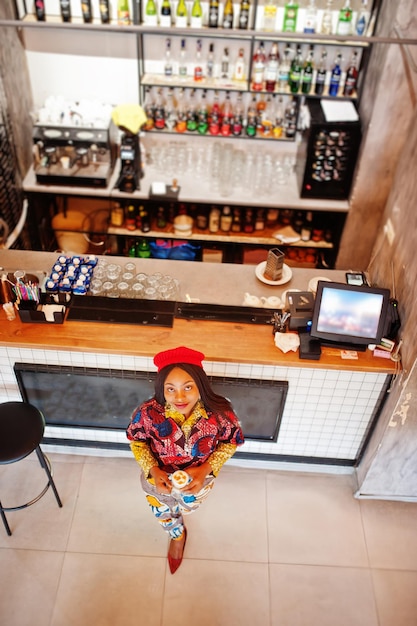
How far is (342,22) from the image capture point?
439 cm

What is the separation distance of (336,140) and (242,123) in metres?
0.93

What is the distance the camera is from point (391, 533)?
3.28 m

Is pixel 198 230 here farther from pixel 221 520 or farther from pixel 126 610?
pixel 126 610

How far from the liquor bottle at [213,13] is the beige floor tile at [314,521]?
3597 mm

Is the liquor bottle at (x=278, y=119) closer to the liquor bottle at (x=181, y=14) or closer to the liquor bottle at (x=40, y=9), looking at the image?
the liquor bottle at (x=181, y=14)

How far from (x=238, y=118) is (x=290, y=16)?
0.90 m

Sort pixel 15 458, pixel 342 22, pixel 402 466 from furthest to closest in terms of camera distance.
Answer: pixel 342 22, pixel 402 466, pixel 15 458

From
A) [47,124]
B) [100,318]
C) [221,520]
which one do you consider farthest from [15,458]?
[47,124]

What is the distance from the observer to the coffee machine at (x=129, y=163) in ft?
14.9

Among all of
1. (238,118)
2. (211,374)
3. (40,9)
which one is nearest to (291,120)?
(238,118)

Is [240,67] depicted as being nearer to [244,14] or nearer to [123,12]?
[244,14]

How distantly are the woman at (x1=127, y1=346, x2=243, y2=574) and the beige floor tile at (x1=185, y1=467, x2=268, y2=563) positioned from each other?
611 mm

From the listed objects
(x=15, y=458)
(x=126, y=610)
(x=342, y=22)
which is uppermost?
(x=342, y=22)

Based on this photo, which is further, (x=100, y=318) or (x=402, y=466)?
(x=402, y=466)
